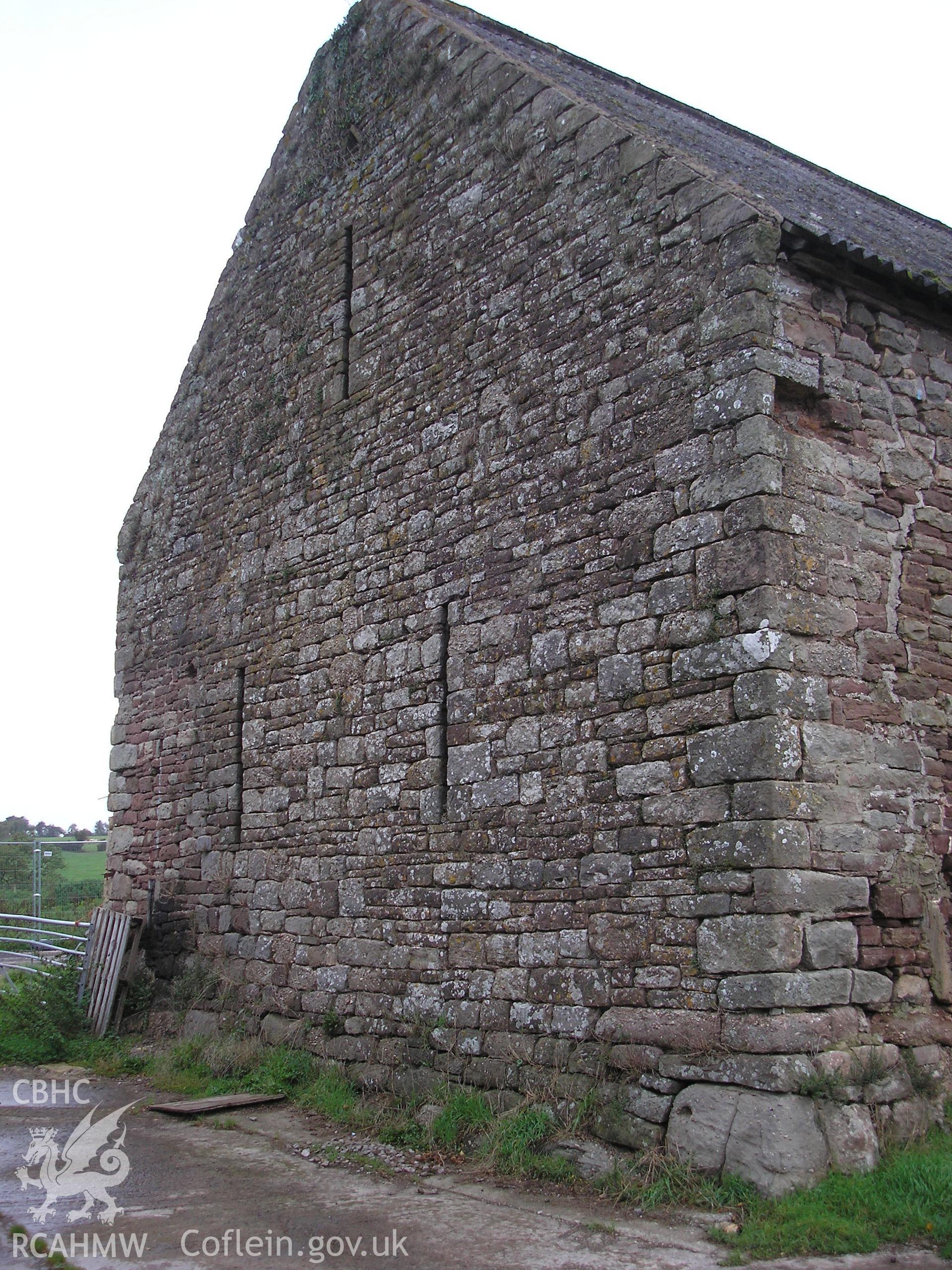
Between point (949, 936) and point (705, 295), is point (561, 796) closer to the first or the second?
point (949, 936)

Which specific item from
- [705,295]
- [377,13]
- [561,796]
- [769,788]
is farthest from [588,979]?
[377,13]

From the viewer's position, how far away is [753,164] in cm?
891

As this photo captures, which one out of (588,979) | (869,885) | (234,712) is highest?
(234,712)

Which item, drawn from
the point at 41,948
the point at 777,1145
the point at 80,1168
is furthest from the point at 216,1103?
the point at 41,948

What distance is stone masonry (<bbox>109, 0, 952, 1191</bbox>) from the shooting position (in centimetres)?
548

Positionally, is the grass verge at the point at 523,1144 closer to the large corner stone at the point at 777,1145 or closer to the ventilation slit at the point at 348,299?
the large corner stone at the point at 777,1145

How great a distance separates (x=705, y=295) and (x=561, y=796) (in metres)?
2.92

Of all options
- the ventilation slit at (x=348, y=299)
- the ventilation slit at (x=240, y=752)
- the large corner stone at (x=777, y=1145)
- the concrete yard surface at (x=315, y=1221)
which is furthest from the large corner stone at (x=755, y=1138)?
the ventilation slit at (x=348, y=299)

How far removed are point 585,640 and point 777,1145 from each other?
2802mm

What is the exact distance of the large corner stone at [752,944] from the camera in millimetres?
5230

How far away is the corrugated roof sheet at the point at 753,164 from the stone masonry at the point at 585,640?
13 cm

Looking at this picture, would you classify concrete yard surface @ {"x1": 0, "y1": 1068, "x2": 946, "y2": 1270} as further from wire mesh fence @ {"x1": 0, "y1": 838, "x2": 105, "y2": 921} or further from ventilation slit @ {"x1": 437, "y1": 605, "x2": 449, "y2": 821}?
wire mesh fence @ {"x1": 0, "y1": 838, "x2": 105, "y2": 921}

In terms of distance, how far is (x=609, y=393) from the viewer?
6.63m

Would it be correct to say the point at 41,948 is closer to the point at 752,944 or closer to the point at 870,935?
the point at 752,944
